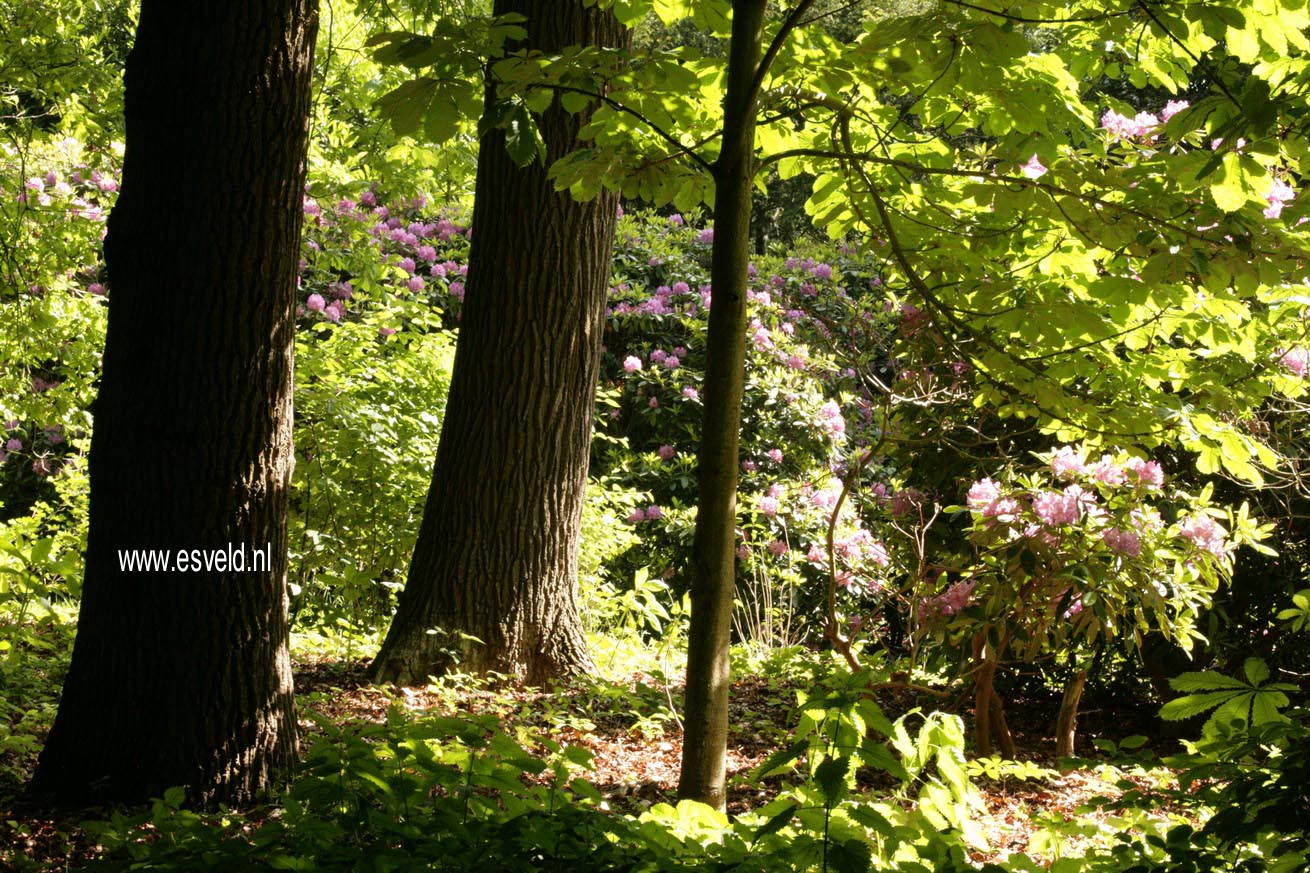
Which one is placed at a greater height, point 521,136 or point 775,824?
point 521,136

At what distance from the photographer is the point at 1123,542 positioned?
345cm

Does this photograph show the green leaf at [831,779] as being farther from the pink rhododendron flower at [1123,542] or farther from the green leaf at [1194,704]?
the pink rhododendron flower at [1123,542]

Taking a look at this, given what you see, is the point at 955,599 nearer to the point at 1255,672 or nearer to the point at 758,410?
the point at 1255,672

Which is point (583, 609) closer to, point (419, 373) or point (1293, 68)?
point (419, 373)

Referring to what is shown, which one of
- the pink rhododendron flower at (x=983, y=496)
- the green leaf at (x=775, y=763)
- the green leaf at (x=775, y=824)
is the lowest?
the green leaf at (x=775, y=824)

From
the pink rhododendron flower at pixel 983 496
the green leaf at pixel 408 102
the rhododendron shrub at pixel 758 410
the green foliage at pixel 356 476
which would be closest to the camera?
the green leaf at pixel 408 102

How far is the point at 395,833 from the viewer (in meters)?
1.59

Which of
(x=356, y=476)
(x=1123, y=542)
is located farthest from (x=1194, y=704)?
(x=356, y=476)

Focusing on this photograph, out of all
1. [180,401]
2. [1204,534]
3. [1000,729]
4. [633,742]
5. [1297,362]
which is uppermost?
[1297,362]

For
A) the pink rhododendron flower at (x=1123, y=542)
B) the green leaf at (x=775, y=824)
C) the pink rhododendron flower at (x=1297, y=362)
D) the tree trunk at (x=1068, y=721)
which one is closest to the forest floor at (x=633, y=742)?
the tree trunk at (x=1068, y=721)

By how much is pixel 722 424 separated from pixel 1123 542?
189 centimetres

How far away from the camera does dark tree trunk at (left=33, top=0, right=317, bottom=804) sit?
278 cm

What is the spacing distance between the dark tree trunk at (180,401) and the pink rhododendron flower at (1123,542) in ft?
8.79

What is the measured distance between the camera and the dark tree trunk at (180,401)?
2775 millimetres
